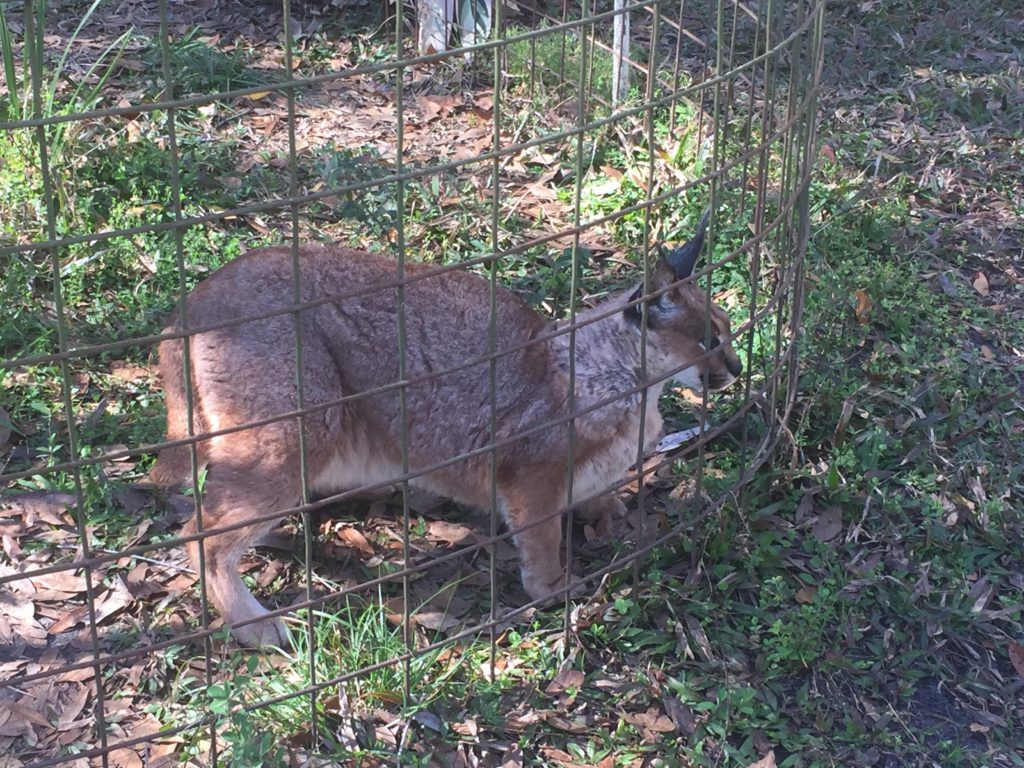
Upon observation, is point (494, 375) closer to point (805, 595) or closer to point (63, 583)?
point (805, 595)

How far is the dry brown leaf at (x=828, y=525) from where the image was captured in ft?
15.9

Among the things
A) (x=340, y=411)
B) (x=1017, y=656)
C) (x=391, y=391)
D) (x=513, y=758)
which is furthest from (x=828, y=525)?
(x=340, y=411)

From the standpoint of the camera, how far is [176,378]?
14.6 ft

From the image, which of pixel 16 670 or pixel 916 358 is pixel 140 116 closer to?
pixel 16 670

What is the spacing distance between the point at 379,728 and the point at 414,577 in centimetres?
88

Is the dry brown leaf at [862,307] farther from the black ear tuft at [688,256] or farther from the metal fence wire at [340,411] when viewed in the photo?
the black ear tuft at [688,256]

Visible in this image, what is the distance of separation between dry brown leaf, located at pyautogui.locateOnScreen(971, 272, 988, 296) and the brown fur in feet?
6.42

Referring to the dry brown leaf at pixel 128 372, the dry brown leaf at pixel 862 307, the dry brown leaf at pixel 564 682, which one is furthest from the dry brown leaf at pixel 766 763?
the dry brown leaf at pixel 128 372

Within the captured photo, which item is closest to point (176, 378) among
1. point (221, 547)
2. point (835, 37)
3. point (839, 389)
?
point (221, 547)

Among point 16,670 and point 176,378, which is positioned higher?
A: point 176,378

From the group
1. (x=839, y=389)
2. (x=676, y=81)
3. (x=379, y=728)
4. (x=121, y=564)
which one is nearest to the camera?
(x=379, y=728)

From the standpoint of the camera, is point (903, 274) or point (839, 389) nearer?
point (839, 389)

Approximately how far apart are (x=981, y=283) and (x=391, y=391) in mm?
3356

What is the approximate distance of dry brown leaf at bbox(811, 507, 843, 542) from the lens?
4859 mm
